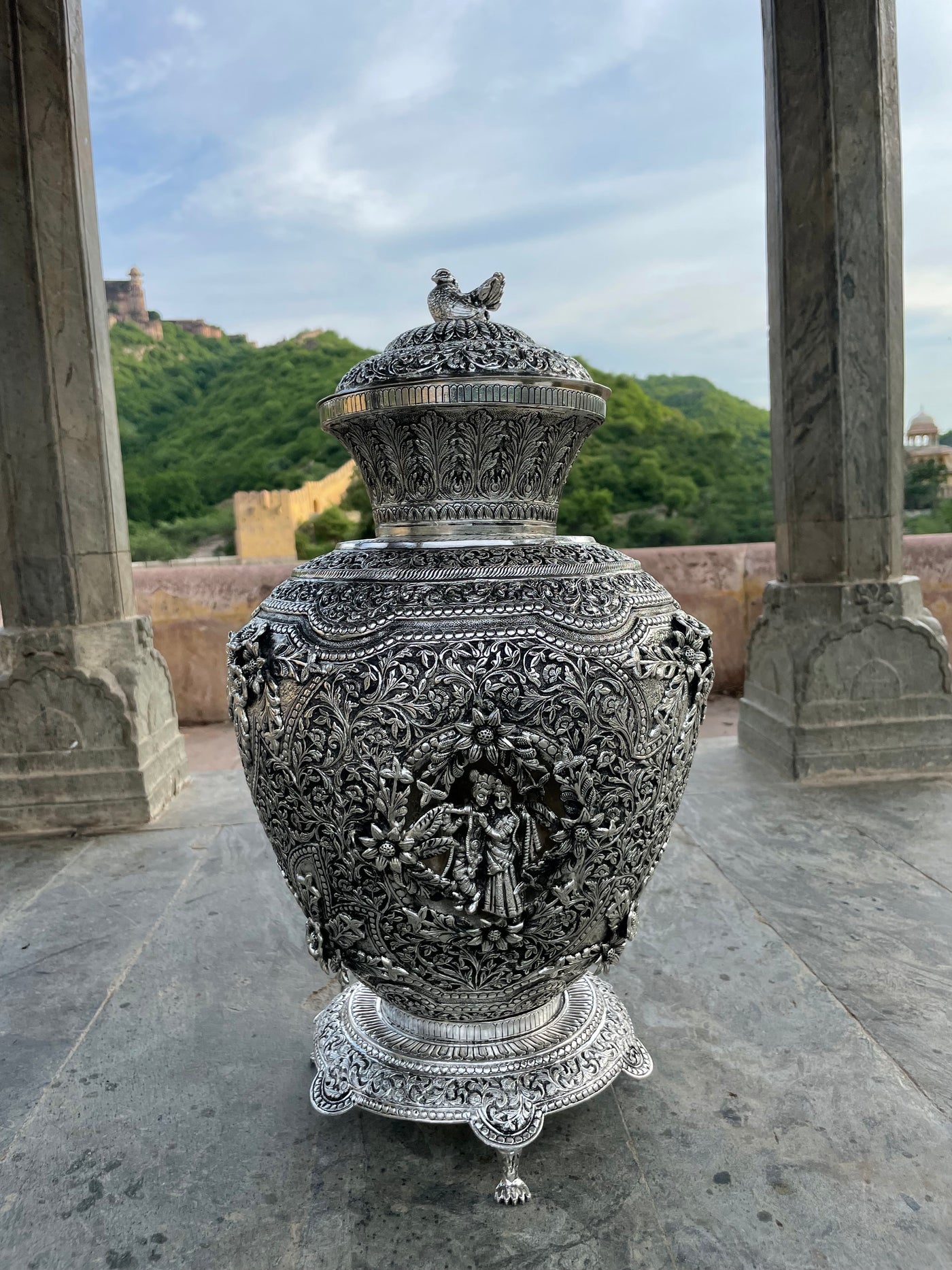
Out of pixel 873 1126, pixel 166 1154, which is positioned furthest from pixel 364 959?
pixel 873 1126

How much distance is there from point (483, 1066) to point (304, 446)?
24629 mm

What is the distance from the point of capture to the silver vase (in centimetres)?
136

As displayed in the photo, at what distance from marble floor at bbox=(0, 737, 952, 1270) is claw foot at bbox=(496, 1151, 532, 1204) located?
2 cm

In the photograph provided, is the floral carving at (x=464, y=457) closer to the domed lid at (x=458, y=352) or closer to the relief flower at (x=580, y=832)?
the domed lid at (x=458, y=352)

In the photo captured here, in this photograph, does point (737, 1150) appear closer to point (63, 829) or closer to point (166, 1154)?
point (166, 1154)

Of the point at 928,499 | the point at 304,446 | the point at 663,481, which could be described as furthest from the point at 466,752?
the point at 304,446

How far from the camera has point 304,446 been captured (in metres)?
24.9

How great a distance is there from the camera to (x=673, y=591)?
571 cm

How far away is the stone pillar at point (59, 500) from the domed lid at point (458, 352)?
2149 millimetres

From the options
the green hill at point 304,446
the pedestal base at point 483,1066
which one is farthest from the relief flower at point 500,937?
the green hill at point 304,446

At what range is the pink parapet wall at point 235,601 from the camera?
5.58 meters

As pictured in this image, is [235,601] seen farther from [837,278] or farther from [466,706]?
[466,706]

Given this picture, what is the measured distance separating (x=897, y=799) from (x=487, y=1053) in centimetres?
237

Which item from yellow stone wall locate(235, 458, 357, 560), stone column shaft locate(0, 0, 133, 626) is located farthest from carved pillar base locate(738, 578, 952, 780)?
yellow stone wall locate(235, 458, 357, 560)
